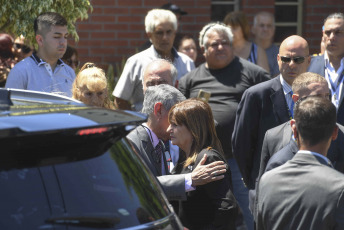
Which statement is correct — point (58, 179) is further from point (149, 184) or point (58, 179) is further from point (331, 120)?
point (331, 120)

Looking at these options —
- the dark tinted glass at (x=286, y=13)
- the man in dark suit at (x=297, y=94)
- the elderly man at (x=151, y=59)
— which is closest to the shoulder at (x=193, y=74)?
the elderly man at (x=151, y=59)

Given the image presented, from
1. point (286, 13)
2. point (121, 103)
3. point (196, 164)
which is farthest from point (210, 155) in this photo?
point (286, 13)

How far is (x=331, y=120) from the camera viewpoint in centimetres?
367

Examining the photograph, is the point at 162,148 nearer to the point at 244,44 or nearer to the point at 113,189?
the point at 113,189

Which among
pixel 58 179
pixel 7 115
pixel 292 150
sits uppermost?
pixel 7 115

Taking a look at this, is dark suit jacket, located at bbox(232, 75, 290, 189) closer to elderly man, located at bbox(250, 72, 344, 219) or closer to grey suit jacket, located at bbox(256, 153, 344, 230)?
elderly man, located at bbox(250, 72, 344, 219)

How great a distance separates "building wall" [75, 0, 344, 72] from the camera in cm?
982

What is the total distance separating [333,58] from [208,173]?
300cm

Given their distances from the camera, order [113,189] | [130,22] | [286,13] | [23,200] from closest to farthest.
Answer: [23,200] → [113,189] → [130,22] → [286,13]

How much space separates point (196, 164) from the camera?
4.31 m

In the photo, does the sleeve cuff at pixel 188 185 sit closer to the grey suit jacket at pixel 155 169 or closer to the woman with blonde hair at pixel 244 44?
the grey suit jacket at pixel 155 169

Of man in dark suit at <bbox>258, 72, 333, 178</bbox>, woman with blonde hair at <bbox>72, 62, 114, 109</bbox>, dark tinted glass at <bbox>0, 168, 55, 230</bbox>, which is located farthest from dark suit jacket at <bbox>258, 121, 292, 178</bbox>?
dark tinted glass at <bbox>0, 168, 55, 230</bbox>

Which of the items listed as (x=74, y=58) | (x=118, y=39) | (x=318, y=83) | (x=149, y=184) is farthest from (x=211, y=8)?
(x=149, y=184)

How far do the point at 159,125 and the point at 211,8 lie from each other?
18.4 ft
